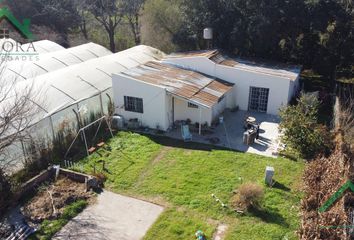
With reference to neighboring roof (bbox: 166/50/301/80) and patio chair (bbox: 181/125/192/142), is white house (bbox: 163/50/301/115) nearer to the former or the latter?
neighboring roof (bbox: 166/50/301/80)

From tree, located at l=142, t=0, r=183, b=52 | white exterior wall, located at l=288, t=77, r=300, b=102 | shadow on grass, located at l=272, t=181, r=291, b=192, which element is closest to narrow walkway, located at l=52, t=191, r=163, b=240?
shadow on grass, located at l=272, t=181, r=291, b=192

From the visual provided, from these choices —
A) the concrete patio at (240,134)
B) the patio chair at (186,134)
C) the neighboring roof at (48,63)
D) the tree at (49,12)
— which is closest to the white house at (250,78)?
the concrete patio at (240,134)

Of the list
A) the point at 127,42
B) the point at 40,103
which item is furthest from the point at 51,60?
the point at 127,42

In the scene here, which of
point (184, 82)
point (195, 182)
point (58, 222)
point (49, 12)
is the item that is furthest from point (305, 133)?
point (49, 12)

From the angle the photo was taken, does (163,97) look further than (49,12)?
No

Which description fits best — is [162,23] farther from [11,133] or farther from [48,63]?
[11,133]

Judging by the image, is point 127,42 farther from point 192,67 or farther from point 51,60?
point 192,67
